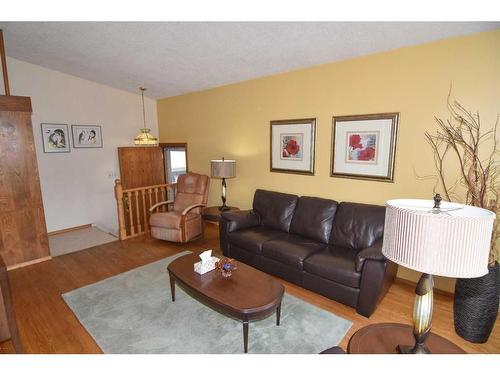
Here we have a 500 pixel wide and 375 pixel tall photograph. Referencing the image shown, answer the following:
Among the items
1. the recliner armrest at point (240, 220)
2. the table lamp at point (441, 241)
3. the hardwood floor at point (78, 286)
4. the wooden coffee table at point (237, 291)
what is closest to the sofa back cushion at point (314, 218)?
the recliner armrest at point (240, 220)

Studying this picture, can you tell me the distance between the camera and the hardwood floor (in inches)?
82.4

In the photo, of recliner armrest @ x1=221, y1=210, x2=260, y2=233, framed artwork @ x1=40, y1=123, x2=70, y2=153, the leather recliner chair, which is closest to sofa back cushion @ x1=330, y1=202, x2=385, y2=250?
recliner armrest @ x1=221, y1=210, x2=260, y2=233

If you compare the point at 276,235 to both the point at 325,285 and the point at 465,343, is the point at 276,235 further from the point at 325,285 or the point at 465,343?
the point at 465,343

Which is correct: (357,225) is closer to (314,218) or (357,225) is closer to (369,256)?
(314,218)

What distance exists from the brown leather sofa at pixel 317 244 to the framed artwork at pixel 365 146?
40 centimetres

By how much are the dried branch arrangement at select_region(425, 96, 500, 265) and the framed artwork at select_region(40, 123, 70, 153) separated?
548 cm

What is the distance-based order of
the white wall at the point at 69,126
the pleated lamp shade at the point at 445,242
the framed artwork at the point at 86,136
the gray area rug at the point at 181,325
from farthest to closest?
the framed artwork at the point at 86,136 < the white wall at the point at 69,126 < the gray area rug at the point at 181,325 < the pleated lamp shade at the point at 445,242

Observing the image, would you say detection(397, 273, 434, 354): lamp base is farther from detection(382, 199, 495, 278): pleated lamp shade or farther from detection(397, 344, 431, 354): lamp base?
detection(382, 199, 495, 278): pleated lamp shade

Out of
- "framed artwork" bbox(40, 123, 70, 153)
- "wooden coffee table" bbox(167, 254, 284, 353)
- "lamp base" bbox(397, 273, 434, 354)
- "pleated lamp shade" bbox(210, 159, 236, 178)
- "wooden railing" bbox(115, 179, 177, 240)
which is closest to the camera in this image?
"lamp base" bbox(397, 273, 434, 354)

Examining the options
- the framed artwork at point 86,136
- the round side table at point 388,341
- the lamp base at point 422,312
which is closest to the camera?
the lamp base at point 422,312

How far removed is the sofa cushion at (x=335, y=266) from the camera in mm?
2410

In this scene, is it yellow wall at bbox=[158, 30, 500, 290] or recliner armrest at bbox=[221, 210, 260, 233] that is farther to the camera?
recliner armrest at bbox=[221, 210, 260, 233]

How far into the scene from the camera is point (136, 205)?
4754 mm

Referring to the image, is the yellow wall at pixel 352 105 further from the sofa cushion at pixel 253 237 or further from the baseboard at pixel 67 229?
the baseboard at pixel 67 229
